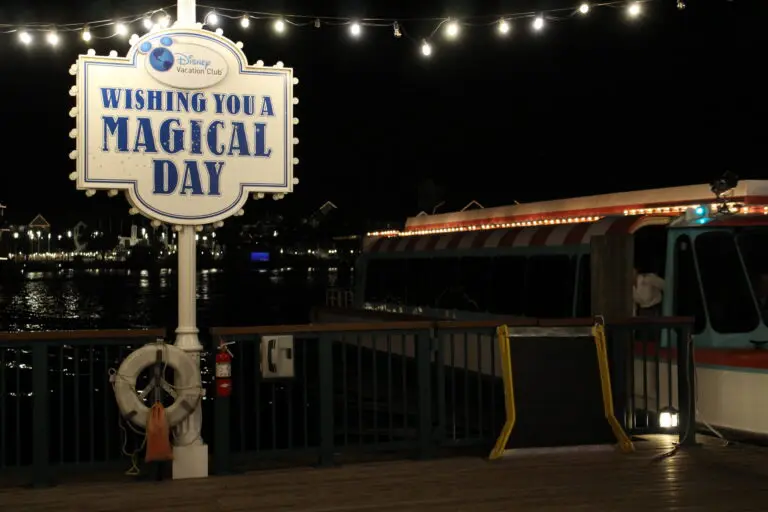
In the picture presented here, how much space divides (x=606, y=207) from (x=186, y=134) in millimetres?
8535

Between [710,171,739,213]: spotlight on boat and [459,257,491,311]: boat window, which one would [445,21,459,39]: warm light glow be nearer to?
[459,257,491,311]: boat window

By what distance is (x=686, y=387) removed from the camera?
8.21 metres

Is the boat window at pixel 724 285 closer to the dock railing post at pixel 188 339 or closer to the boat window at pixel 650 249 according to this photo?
the boat window at pixel 650 249

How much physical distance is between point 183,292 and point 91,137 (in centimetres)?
138

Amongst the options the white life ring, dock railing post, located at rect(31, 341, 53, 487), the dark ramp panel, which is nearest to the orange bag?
the white life ring

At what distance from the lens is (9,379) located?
17.1 meters

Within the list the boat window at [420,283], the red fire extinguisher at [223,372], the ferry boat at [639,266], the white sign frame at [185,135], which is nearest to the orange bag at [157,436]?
the red fire extinguisher at [223,372]

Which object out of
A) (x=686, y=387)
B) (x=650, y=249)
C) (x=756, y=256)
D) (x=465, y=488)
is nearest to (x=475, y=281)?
(x=650, y=249)

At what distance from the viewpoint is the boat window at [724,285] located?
9.98m

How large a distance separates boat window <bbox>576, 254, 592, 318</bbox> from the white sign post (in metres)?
7.00

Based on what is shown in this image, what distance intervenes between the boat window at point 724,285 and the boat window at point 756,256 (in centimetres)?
7

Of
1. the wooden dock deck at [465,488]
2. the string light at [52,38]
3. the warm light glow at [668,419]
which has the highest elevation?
the string light at [52,38]

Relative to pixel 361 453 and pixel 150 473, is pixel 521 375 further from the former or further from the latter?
pixel 150 473

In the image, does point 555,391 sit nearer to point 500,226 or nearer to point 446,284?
point 500,226
